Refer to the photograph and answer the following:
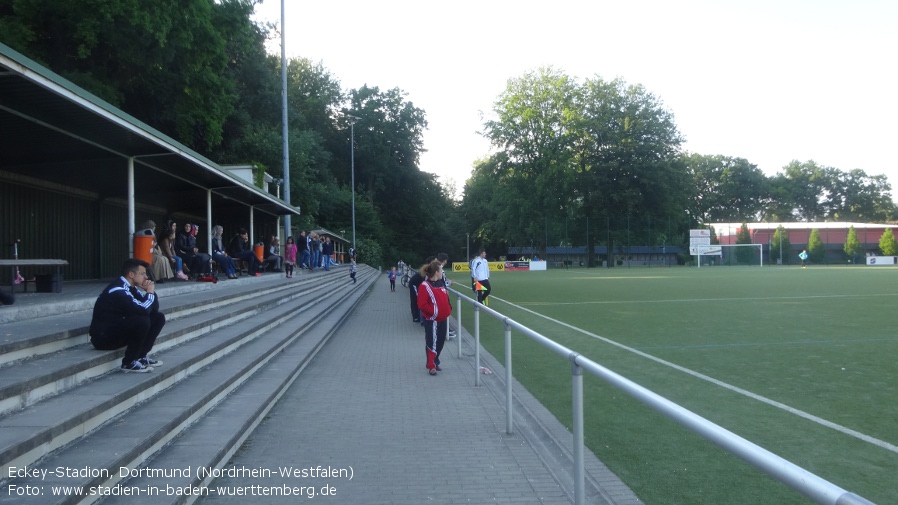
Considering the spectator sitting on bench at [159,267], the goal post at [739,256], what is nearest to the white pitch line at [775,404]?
the spectator sitting on bench at [159,267]

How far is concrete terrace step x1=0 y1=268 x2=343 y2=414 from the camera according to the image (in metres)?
4.48

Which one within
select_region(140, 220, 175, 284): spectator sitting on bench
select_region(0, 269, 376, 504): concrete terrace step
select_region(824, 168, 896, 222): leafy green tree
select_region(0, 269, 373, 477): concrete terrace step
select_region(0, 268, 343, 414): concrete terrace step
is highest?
select_region(824, 168, 896, 222): leafy green tree

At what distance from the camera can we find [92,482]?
11.8ft

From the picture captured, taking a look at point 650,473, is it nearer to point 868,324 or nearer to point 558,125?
point 868,324

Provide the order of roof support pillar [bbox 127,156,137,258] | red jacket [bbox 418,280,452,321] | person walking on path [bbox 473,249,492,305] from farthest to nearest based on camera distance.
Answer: person walking on path [bbox 473,249,492,305] → roof support pillar [bbox 127,156,137,258] → red jacket [bbox 418,280,452,321]

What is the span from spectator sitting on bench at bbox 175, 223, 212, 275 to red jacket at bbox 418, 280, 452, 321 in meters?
6.88

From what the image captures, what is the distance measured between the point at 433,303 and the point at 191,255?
25.0ft

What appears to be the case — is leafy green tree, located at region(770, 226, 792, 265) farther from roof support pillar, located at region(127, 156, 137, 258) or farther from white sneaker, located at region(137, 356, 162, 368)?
white sneaker, located at region(137, 356, 162, 368)

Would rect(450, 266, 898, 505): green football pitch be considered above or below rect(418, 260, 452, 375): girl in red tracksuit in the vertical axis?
below

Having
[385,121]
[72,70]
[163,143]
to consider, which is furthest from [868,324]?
A: [385,121]

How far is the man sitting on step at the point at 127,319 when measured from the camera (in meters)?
5.71

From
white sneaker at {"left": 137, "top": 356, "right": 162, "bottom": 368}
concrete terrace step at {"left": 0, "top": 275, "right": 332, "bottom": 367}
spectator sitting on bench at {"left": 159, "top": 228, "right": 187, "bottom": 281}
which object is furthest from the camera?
spectator sitting on bench at {"left": 159, "top": 228, "right": 187, "bottom": 281}

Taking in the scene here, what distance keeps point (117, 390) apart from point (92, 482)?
1583mm

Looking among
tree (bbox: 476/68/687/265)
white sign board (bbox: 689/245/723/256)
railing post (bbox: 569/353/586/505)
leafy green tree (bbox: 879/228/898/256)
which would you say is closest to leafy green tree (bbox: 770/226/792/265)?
leafy green tree (bbox: 879/228/898/256)
